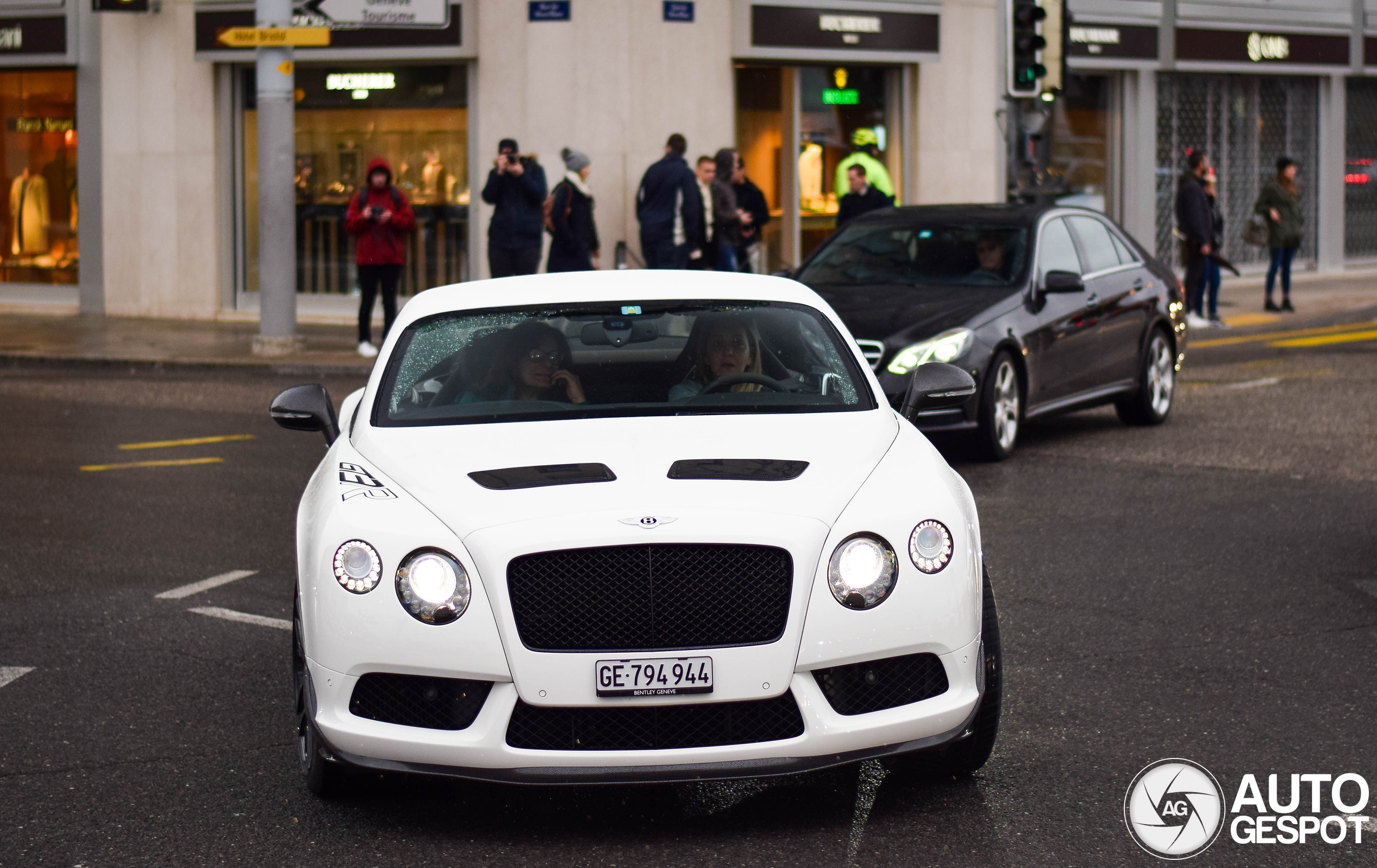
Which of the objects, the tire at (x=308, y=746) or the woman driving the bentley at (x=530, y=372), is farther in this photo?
the woman driving the bentley at (x=530, y=372)

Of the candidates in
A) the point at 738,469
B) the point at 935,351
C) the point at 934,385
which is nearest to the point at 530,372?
the point at 738,469

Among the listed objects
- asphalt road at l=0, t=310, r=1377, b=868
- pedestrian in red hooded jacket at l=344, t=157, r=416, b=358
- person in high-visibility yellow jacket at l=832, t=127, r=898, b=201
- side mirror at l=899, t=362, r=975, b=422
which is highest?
person in high-visibility yellow jacket at l=832, t=127, r=898, b=201

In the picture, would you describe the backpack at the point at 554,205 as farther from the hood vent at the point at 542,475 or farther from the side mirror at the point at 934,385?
the hood vent at the point at 542,475

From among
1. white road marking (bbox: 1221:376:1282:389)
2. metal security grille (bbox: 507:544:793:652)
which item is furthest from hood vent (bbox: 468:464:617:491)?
white road marking (bbox: 1221:376:1282:389)

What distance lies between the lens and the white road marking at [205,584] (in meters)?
7.22

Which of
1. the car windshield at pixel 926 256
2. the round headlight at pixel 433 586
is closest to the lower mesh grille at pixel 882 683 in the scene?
the round headlight at pixel 433 586

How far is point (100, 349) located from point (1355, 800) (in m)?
15.5

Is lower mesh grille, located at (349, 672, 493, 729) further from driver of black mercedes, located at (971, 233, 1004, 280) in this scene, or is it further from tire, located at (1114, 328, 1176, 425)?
tire, located at (1114, 328, 1176, 425)

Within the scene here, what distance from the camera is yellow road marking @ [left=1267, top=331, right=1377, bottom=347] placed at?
1844 centimetres

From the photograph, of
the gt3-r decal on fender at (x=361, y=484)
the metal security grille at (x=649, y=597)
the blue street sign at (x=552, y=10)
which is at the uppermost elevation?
the blue street sign at (x=552, y=10)

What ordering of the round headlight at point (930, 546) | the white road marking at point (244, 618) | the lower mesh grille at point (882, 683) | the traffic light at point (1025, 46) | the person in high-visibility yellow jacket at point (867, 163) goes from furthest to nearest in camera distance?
the person in high-visibility yellow jacket at point (867, 163) → the traffic light at point (1025, 46) → the white road marking at point (244, 618) → the round headlight at point (930, 546) → the lower mesh grille at point (882, 683)

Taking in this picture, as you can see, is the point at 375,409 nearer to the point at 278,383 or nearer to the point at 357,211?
the point at 278,383

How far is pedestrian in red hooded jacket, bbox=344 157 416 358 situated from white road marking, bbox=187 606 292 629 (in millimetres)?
10423

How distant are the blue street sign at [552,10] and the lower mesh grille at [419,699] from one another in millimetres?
16662
